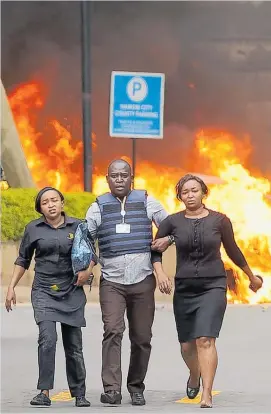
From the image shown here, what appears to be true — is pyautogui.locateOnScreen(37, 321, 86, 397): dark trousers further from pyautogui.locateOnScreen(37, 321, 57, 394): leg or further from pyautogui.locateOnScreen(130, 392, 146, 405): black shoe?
pyautogui.locateOnScreen(130, 392, 146, 405): black shoe

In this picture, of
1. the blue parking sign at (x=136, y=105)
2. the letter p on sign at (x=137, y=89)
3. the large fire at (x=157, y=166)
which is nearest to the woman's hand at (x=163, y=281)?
the blue parking sign at (x=136, y=105)

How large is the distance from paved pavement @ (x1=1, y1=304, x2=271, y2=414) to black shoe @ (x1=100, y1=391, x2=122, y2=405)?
2.4 inches

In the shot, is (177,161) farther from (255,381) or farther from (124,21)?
(255,381)

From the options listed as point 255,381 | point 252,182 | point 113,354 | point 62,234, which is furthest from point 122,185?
point 252,182

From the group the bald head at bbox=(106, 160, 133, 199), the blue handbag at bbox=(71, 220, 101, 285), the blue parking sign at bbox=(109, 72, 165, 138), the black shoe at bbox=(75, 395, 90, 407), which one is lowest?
the black shoe at bbox=(75, 395, 90, 407)

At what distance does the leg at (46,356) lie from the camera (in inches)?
320

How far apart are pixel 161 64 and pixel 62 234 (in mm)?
15555

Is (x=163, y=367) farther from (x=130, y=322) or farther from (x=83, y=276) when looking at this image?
(x=83, y=276)

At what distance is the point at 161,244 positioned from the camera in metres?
8.21

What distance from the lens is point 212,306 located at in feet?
26.8

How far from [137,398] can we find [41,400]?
640mm

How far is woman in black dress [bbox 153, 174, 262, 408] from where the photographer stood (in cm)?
812

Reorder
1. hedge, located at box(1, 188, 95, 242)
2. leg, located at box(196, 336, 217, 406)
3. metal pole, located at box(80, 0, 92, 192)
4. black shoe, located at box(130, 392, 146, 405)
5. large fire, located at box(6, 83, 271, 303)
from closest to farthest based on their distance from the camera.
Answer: leg, located at box(196, 336, 217, 406), black shoe, located at box(130, 392, 146, 405), hedge, located at box(1, 188, 95, 242), metal pole, located at box(80, 0, 92, 192), large fire, located at box(6, 83, 271, 303)

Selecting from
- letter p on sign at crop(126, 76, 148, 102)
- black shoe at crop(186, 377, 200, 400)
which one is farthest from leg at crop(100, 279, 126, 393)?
letter p on sign at crop(126, 76, 148, 102)
